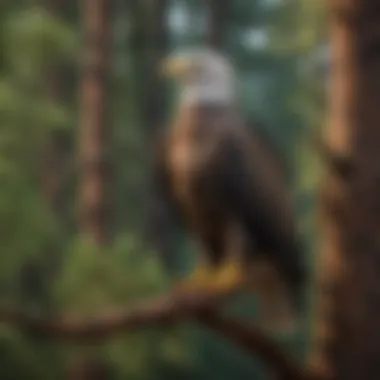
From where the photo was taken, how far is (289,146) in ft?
2.75

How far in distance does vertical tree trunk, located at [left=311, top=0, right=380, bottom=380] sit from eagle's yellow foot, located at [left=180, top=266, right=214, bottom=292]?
107mm

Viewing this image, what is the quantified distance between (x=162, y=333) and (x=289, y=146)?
8.2 inches

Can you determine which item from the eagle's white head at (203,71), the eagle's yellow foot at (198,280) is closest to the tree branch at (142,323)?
the eagle's yellow foot at (198,280)

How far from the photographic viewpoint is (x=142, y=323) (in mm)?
833

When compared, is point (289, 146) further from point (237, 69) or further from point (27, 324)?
point (27, 324)

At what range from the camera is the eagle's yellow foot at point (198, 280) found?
83 cm

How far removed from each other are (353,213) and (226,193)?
4.8 inches

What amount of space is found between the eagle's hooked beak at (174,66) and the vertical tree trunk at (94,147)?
0.05 metres

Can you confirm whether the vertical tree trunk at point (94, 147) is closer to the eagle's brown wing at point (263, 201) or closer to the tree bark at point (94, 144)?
the tree bark at point (94, 144)

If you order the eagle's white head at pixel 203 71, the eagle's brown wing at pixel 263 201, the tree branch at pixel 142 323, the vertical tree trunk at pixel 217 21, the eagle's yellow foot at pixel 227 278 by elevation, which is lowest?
the tree branch at pixel 142 323

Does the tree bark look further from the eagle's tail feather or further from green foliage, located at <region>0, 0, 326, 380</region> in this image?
the eagle's tail feather

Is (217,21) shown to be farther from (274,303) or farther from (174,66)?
A: (274,303)

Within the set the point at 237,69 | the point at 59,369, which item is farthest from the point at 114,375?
the point at 237,69

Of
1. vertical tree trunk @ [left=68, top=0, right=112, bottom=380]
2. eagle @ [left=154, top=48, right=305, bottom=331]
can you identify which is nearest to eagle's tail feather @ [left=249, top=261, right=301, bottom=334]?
eagle @ [left=154, top=48, right=305, bottom=331]
